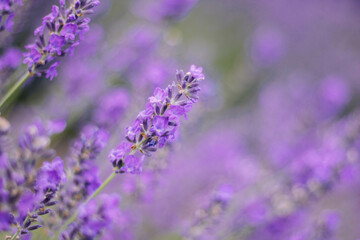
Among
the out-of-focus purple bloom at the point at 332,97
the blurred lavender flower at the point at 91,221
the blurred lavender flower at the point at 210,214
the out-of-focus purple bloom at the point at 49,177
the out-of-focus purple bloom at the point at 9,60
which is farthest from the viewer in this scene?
the out-of-focus purple bloom at the point at 332,97

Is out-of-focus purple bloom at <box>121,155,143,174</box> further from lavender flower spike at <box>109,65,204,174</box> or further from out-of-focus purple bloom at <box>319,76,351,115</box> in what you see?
out-of-focus purple bloom at <box>319,76,351,115</box>

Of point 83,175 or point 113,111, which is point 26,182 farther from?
point 113,111

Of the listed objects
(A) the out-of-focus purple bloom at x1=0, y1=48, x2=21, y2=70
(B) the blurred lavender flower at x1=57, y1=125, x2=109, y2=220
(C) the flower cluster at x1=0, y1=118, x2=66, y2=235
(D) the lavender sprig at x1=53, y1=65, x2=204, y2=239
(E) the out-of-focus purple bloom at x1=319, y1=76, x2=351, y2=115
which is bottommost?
(C) the flower cluster at x1=0, y1=118, x2=66, y2=235

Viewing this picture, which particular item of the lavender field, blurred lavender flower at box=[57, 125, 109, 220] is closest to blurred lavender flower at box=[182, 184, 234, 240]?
the lavender field

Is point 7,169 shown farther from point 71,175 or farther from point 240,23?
point 240,23

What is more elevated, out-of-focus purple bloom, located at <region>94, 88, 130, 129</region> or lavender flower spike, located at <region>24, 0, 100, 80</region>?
out-of-focus purple bloom, located at <region>94, 88, 130, 129</region>

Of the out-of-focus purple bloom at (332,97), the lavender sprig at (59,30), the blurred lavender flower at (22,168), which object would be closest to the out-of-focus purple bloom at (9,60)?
the lavender sprig at (59,30)

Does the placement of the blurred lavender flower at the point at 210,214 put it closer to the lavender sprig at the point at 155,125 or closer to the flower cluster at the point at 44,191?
the lavender sprig at the point at 155,125
